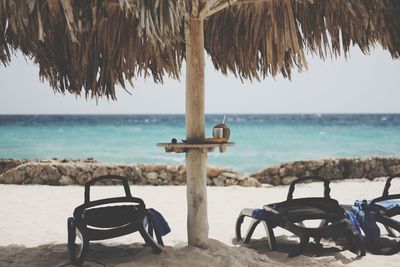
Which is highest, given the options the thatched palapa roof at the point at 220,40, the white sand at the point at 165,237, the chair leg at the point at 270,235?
the thatched palapa roof at the point at 220,40

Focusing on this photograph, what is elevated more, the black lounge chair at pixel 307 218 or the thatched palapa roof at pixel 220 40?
the thatched palapa roof at pixel 220 40

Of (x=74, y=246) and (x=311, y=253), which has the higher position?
(x=74, y=246)

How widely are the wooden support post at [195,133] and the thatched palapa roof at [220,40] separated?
0.48ft

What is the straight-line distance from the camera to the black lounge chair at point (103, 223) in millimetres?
2678

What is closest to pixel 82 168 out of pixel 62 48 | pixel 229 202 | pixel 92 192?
pixel 92 192

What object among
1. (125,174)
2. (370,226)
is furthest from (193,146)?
(125,174)

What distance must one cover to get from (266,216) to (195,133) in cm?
81

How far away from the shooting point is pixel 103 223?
9.21 feet

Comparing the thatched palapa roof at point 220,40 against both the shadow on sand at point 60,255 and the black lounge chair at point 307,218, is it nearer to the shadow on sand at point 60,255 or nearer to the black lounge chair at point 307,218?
the black lounge chair at point 307,218

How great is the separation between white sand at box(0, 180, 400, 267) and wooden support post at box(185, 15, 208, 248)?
16 centimetres

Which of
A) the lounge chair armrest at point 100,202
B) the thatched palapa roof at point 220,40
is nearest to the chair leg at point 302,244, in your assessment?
the lounge chair armrest at point 100,202

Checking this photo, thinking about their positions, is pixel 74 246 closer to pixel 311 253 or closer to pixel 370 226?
pixel 311 253

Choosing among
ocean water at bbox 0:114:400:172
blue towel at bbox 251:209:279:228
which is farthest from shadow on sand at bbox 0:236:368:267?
ocean water at bbox 0:114:400:172

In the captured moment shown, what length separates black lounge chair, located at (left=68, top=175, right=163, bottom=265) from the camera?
2678 millimetres
